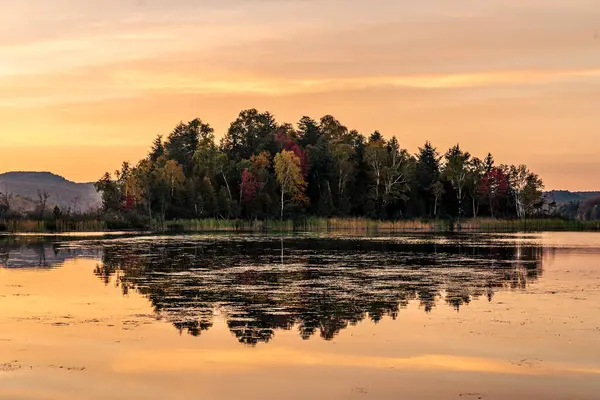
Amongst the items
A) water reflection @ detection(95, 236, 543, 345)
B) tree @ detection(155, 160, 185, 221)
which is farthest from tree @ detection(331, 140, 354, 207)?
water reflection @ detection(95, 236, 543, 345)

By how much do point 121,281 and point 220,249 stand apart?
21397 millimetres

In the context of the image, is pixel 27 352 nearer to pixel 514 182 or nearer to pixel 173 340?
pixel 173 340

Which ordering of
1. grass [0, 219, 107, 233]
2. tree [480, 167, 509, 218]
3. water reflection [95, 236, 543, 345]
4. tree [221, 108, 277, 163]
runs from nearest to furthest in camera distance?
water reflection [95, 236, 543, 345] < grass [0, 219, 107, 233] < tree [480, 167, 509, 218] < tree [221, 108, 277, 163]

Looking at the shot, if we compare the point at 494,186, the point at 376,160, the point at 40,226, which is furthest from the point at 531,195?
the point at 40,226

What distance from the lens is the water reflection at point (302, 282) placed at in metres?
21.2

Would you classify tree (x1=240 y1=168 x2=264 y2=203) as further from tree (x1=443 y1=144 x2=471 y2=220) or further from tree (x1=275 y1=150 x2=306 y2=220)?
tree (x1=443 y1=144 x2=471 y2=220)

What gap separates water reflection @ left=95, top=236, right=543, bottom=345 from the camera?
21203mm

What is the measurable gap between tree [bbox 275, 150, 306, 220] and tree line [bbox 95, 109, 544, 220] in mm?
168

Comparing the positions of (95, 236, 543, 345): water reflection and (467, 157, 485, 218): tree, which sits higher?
(467, 157, 485, 218): tree

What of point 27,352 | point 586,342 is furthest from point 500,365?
point 27,352

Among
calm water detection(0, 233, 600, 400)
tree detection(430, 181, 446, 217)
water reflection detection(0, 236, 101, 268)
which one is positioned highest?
tree detection(430, 181, 446, 217)

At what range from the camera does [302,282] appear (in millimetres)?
30141

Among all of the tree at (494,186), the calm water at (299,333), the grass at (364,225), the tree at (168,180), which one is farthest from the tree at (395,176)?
the calm water at (299,333)

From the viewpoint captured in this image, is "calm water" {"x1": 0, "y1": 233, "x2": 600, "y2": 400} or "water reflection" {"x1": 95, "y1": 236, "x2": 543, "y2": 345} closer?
"calm water" {"x1": 0, "y1": 233, "x2": 600, "y2": 400}
